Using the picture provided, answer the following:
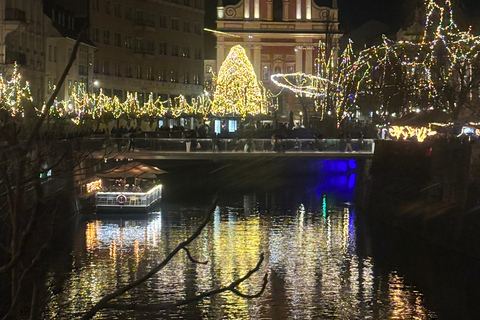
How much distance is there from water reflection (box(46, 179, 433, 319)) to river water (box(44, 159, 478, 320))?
4 centimetres

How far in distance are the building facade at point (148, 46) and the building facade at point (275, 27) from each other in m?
3.39

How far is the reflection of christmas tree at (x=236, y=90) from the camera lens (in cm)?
7962

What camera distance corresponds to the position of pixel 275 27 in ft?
366

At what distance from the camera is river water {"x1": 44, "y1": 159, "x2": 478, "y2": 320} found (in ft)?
97.0

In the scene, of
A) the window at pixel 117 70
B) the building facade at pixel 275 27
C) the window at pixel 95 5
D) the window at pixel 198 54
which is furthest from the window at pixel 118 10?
the building facade at pixel 275 27

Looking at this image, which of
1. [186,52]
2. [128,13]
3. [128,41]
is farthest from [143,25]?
[186,52]

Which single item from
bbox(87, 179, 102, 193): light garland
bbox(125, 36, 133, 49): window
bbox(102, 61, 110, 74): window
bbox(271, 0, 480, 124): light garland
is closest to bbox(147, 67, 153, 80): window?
bbox(125, 36, 133, 49): window

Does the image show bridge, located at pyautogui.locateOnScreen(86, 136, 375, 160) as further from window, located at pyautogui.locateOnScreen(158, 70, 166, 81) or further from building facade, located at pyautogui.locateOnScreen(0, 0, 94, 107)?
window, located at pyautogui.locateOnScreen(158, 70, 166, 81)

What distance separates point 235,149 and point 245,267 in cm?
2668

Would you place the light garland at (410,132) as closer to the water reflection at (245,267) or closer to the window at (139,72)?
the water reflection at (245,267)

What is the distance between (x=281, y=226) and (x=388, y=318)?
1914 centimetres

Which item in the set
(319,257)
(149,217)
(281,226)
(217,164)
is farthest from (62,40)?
(319,257)

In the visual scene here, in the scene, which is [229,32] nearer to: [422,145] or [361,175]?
[361,175]

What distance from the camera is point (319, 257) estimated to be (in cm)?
3878
